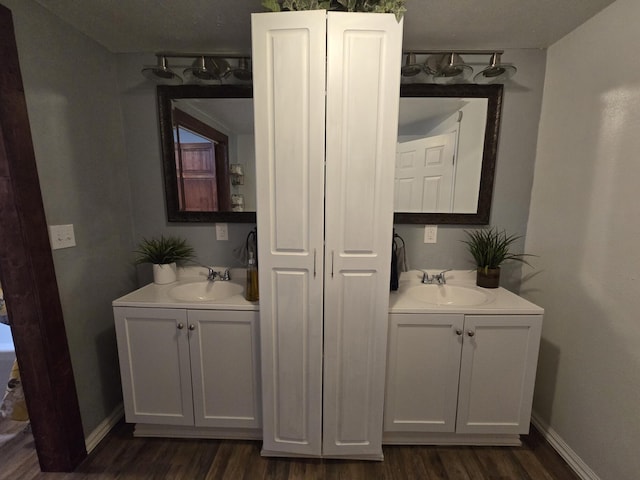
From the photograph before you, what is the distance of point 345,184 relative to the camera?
1118mm

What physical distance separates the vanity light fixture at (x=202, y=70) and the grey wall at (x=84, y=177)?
34 cm

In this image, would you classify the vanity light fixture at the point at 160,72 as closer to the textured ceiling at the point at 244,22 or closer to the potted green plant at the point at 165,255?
the textured ceiling at the point at 244,22

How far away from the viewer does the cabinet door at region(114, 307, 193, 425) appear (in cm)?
135

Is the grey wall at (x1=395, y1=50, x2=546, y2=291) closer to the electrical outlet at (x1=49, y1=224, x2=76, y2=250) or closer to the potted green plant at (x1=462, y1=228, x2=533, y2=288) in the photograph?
the potted green plant at (x1=462, y1=228, x2=533, y2=288)

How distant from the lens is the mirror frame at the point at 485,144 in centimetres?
157

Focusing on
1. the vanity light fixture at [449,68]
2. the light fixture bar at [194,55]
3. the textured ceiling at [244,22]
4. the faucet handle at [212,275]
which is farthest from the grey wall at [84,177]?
the vanity light fixture at [449,68]

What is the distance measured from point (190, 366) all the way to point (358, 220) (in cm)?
116

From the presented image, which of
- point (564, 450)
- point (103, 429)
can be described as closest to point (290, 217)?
point (103, 429)

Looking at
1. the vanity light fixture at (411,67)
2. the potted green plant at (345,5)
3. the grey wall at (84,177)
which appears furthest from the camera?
the vanity light fixture at (411,67)

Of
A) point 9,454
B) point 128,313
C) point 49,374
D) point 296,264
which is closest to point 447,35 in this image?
point 296,264

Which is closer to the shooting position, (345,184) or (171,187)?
(345,184)

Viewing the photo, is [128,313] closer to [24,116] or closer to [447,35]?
[24,116]

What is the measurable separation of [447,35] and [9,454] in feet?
10.7

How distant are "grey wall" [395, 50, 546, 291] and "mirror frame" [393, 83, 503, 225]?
5 cm
